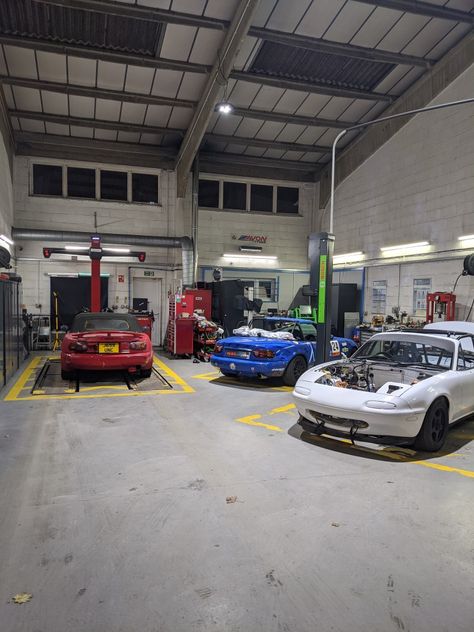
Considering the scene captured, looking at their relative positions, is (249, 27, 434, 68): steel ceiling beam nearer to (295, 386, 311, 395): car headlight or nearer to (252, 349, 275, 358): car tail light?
(252, 349, 275, 358): car tail light

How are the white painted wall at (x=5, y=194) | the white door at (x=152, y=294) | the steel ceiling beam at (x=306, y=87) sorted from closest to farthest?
the white painted wall at (x=5, y=194), the steel ceiling beam at (x=306, y=87), the white door at (x=152, y=294)

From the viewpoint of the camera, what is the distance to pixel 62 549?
9.69 ft

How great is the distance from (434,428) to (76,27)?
1066 cm

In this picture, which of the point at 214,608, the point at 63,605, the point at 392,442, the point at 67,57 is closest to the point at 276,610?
the point at 214,608

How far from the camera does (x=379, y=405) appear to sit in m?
4.66

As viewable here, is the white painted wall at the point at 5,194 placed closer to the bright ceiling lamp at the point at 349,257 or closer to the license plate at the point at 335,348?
the license plate at the point at 335,348

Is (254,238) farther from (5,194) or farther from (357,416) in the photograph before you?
(357,416)

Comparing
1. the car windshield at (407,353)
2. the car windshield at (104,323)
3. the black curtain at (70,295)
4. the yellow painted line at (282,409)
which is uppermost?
the black curtain at (70,295)

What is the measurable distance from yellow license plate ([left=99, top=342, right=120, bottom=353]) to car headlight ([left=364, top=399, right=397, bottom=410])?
501 cm

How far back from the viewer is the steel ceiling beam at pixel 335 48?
10.2 m

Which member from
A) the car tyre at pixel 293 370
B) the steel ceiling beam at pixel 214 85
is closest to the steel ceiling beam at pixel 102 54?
the steel ceiling beam at pixel 214 85

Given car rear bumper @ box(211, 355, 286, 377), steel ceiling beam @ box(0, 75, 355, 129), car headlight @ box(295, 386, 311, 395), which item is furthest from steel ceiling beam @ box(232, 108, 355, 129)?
car headlight @ box(295, 386, 311, 395)

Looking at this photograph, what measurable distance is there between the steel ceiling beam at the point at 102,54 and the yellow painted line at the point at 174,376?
7375 mm

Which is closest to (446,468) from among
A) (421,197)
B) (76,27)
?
(421,197)
